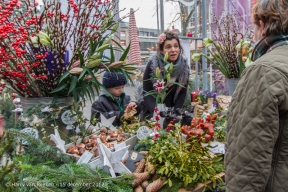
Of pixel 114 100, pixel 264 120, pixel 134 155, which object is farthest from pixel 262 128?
pixel 114 100

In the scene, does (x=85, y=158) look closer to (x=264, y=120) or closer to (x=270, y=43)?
(x=264, y=120)

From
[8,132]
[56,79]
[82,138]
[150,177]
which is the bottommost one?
[150,177]

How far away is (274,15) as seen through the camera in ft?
2.79

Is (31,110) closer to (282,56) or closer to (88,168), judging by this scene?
(88,168)

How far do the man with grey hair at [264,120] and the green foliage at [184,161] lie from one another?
0.21m

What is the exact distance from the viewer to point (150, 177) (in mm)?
1078

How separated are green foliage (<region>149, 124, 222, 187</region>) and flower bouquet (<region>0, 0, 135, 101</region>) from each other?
49 cm

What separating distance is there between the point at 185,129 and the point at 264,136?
539 millimetres

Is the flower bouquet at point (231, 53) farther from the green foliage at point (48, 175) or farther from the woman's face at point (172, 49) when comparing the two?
the green foliage at point (48, 175)

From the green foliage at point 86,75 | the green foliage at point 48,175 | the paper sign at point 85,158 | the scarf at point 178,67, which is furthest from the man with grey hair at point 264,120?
the scarf at point 178,67

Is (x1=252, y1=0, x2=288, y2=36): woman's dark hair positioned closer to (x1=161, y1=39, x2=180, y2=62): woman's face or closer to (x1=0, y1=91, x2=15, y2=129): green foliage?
(x1=161, y1=39, x2=180, y2=62): woman's face

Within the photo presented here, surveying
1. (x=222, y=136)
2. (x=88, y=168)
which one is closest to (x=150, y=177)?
(x=88, y=168)

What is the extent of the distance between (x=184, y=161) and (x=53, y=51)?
82 centimetres

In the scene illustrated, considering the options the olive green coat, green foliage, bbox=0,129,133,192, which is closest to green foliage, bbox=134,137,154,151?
green foliage, bbox=0,129,133,192
